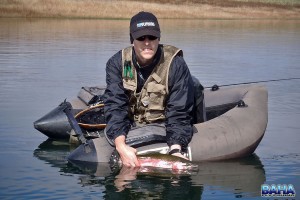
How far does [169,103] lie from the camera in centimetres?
619

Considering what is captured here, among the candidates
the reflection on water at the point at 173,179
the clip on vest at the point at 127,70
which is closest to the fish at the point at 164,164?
the reflection on water at the point at 173,179

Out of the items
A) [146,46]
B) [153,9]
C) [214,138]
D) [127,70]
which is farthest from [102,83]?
[153,9]

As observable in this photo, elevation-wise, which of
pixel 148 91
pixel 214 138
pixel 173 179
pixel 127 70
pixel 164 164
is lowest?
pixel 173 179

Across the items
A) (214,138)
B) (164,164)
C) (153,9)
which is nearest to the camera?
(164,164)

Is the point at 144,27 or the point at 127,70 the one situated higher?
the point at 144,27

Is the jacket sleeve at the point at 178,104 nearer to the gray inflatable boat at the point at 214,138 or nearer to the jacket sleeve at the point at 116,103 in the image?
the gray inflatable boat at the point at 214,138

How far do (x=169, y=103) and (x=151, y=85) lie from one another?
0.89 ft

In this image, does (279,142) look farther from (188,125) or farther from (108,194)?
(108,194)

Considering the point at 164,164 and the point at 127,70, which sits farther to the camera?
the point at 127,70

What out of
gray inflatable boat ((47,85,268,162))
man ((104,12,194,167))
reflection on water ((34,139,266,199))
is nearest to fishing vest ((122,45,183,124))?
man ((104,12,194,167))

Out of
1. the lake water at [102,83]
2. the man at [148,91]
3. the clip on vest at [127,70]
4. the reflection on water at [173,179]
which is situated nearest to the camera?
the reflection on water at [173,179]

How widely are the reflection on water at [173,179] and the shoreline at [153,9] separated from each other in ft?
90.4

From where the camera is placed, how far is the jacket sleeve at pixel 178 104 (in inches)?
242

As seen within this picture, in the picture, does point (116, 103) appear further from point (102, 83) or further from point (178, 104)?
point (102, 83)
